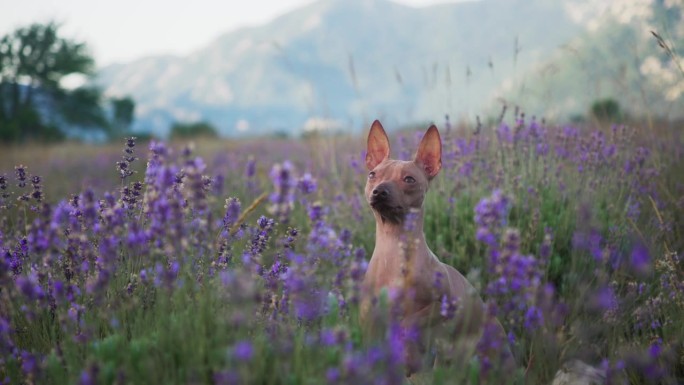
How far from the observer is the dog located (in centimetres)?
235

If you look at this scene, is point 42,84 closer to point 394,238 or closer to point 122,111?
point 122,111

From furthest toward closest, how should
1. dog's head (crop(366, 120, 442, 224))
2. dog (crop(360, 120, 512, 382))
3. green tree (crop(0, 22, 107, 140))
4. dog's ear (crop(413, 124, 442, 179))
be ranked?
green tree (crop(0, 22, 107, 140))
dog's ear (crop(413, 124, 442, 179))
dog's head (crop(366, 120, 442, 224))
dog (crop(360, 120, 512, 382))

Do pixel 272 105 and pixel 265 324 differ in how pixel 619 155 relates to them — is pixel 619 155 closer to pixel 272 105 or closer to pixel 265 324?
pixel 265 324

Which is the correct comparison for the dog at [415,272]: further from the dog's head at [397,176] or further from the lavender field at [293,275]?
the lavender field at [293,275]

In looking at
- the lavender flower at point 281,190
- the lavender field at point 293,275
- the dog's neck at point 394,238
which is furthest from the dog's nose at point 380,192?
the lavender flower at point 281,190

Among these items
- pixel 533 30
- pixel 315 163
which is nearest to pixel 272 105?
pixel 533 30

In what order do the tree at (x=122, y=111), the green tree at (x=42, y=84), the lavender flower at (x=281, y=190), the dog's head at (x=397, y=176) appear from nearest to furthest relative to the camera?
the lavender flower at (x=281, y=190)
the dog's head at (x=397, y=176)
the green tree at (x=42, y=84)
the tree at (x=122, y=111)

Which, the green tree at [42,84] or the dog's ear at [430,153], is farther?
the green tree at [42,84]

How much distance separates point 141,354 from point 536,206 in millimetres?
3442

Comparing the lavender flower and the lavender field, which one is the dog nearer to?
the lavender field

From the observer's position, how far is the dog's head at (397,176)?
250cm

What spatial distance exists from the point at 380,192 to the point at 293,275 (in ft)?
2.57

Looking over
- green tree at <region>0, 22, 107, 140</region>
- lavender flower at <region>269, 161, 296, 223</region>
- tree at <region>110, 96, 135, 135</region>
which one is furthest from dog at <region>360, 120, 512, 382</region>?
tree at <region>110, 96, 135, 135</region>

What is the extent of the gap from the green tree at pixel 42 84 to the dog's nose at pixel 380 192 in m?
24.7
